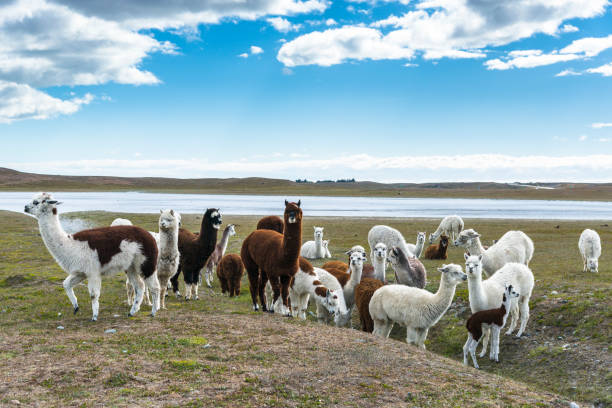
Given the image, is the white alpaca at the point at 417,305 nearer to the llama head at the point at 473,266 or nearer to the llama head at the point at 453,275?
the llama head at the point at 453,275

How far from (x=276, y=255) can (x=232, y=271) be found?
3702 millimetres

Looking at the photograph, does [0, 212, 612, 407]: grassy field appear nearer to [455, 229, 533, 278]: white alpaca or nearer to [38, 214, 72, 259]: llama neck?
[455, 229, 533, 278]: white alpaca

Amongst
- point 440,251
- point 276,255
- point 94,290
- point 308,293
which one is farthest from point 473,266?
point 440,251

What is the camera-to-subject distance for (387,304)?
8500 mm

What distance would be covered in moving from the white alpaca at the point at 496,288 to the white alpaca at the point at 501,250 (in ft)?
8.02

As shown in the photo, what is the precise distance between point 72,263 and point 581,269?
14.7 metres

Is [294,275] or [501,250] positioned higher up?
[501,250]

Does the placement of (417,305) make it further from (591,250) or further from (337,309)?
(591,250)

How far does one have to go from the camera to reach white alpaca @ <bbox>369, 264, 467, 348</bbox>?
8.16 meters

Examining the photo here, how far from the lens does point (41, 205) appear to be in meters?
7.69

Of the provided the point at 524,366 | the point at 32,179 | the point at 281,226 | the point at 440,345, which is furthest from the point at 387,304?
the point at 32,179

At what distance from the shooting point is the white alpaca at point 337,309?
953cm

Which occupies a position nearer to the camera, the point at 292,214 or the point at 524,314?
the point at 292,214

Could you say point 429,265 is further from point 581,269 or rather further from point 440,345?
point 440,345
